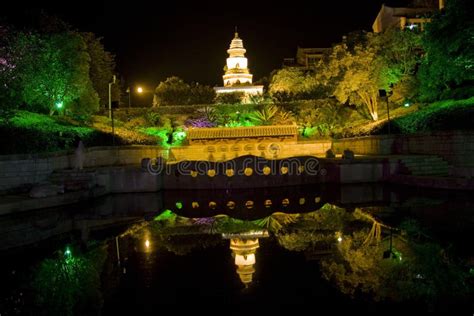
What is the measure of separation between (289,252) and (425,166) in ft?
39.9

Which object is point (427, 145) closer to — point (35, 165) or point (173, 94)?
point (35, 165)

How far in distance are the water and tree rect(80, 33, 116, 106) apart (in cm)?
2856

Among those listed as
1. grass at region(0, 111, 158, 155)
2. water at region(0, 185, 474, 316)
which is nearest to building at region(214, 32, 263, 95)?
grass at region(0, 111, 158, 155)

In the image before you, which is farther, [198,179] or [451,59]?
[451,59]

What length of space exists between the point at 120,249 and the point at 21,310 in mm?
2810

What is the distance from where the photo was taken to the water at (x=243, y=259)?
5305 millimetres

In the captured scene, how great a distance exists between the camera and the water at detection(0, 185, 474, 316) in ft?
17.4

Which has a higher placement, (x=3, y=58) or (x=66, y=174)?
(x=3, y=58)

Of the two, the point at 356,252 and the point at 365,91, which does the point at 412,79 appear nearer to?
the point at 365,91

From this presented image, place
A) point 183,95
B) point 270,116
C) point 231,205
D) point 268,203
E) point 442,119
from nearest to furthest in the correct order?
1. point 231,205
2. point 268,203
3. point 442,119
4. point 270,116
5. point 183,95

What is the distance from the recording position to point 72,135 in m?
21.2

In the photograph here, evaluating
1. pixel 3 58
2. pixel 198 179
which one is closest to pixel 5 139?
pixel 3 58

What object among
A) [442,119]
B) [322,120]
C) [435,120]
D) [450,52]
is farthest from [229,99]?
[442,119]

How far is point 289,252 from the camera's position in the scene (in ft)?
24.4
